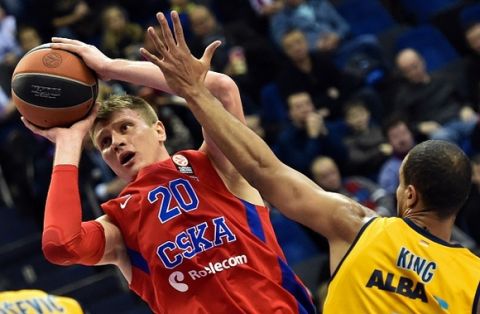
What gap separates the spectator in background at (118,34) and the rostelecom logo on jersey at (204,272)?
20.3 feet

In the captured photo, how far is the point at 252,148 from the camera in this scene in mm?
3795

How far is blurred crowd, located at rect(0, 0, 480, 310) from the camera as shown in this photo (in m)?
8.92

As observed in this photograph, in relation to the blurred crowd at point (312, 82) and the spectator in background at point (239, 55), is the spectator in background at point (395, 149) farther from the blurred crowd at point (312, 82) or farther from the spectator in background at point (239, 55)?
the spectator in background at point (239, 55)

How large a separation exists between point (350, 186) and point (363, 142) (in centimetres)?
80

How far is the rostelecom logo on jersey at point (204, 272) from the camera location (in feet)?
13.4

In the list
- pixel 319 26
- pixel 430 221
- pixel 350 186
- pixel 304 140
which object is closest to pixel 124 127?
pixel 430 221

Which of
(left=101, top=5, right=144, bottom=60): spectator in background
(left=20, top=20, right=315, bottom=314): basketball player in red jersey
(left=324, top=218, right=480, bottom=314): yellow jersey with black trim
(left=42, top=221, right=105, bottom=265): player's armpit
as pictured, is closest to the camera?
(left=324, top=218, right=480, bottom=314): yellow jersey with black trim

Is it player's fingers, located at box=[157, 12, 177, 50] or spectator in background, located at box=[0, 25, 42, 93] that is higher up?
player's fingers, located at box=[157, 12, 177, 50]

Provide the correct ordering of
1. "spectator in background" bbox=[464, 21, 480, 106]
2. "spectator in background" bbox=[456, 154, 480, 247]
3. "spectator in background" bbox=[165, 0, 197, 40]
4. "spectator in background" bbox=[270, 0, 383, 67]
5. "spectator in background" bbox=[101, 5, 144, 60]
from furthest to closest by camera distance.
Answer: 1. "spectator in background" bbox=[270, 0, 383, 67]
2. "spectator in background" bbox=[165, 0, 197, 40]
3. "spectator in background" bbox=[101, 5, 144, 60]
4. "spectator in background" bbox=[464, 21, 480, 106]
5. "spectator in background" bbox=[456, 154, 480, 247]

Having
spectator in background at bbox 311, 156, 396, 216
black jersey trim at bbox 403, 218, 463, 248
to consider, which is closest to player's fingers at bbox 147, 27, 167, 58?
black jersey trim at bbox 403, 218, 463, 248

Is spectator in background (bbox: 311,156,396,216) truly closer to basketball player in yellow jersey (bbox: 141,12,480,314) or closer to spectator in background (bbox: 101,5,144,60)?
spectator in background (bbox: 101,5,144,60)

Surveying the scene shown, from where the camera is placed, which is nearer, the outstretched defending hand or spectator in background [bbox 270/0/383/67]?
the outstretched defending hand

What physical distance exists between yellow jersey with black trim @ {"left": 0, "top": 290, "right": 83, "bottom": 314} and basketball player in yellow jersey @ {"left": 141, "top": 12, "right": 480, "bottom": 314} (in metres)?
0.87

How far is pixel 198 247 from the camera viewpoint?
13.5 feet
